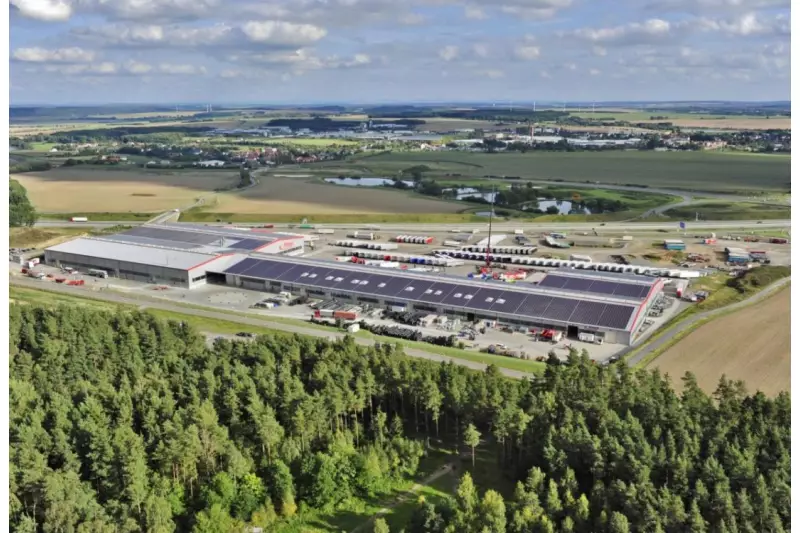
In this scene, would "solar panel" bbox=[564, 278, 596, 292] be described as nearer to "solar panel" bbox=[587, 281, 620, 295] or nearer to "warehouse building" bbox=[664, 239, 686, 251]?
"solar panel" bbox=[587, 281, 620, 295]

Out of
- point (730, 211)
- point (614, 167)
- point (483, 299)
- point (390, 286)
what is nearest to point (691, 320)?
point (483, 299)

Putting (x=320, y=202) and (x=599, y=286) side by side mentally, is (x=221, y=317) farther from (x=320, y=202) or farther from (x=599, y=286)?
(x=320, y=202)

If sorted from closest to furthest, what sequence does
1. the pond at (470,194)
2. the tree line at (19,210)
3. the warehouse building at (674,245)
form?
the warehouse building at (674,245)
the tree line at (19,210)
the pond at (470,194)

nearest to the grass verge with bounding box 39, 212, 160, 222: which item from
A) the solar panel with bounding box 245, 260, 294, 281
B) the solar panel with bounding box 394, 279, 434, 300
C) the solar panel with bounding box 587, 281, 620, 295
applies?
the solar panel with bounding box 245, 260, 294, 281

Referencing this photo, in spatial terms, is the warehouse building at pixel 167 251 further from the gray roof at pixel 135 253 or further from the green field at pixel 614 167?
the green field at pixel 614 167

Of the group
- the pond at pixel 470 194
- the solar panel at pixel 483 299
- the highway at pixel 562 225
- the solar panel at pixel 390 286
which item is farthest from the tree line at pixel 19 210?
the pond at pixel 470 194

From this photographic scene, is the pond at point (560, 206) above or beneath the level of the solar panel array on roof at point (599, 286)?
above

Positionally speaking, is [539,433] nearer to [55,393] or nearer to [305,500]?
[305,500]

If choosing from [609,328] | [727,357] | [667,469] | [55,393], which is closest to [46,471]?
[55,393]
